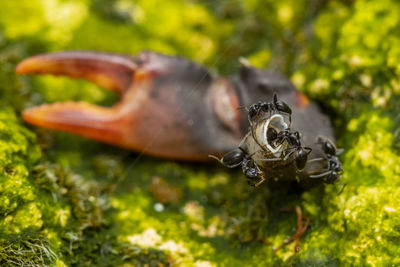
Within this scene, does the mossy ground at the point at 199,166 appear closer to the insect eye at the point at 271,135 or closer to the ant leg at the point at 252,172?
the ant leg at the point at 252,172

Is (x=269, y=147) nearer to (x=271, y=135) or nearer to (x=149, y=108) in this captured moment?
(x=271, y=135)

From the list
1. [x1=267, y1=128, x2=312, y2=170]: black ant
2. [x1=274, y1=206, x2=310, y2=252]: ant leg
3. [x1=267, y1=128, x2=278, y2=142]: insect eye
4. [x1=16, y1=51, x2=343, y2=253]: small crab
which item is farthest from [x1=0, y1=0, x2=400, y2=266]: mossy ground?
[x1=267, y1=128, x2=278, y2=142]: insect eye

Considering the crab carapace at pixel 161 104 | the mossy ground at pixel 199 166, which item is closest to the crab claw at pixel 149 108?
the crab carapace at pixel 161 104

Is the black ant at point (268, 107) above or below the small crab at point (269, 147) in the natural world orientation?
above

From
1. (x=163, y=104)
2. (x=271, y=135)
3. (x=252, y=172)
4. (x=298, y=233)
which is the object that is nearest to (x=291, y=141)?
(x=271, y=135)

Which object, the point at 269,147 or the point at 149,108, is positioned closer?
the point at 269,147

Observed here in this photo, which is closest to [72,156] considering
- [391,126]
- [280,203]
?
[280,203]

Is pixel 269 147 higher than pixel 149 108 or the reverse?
the reverse

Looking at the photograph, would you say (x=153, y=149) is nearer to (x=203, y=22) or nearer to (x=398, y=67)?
(x=203, y=22)
